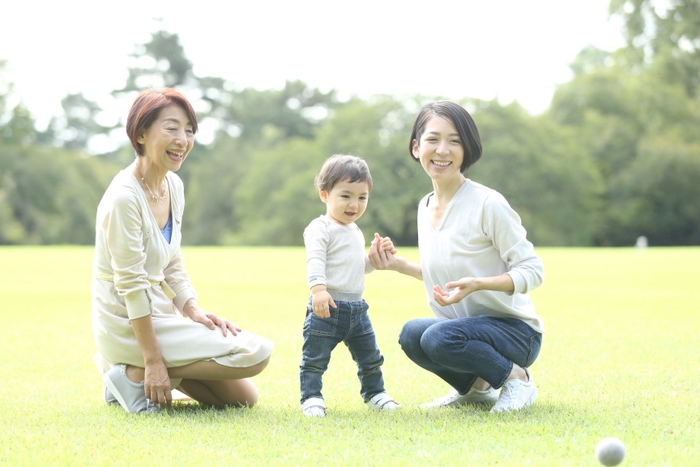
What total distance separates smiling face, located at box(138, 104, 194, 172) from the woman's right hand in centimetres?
107

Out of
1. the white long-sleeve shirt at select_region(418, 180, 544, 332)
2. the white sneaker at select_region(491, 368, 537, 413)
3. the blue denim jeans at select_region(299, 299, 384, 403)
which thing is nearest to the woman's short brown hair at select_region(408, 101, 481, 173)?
the white long-sleeve shirt at select_region(418, 180, 544, 332)

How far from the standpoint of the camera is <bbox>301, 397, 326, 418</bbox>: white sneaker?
171 inches

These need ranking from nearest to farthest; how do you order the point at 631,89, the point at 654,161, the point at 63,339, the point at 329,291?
1. the point at 329,291
2. the point at 63,339
3. the point at 654,161
4. the point at 631,89

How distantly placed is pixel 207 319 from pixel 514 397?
170cm

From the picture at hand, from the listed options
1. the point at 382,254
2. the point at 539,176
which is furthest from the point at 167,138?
the point at 539,176

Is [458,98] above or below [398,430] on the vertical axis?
above

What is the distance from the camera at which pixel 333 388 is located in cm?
537

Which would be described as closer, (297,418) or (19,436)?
(19,436)

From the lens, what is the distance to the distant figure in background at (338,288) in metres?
4.49

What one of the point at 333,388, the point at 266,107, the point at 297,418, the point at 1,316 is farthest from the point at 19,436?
the point at 266,107

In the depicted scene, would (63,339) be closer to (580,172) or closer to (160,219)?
(160,219)

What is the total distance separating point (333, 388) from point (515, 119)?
47616mm

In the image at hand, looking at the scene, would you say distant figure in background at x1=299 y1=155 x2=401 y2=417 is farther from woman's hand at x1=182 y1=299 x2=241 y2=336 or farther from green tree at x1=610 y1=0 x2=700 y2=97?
green tree at x1=610 y1=0 x2=700 y2=97

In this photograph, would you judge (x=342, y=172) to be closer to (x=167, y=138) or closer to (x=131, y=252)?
(x=167, y=138)
